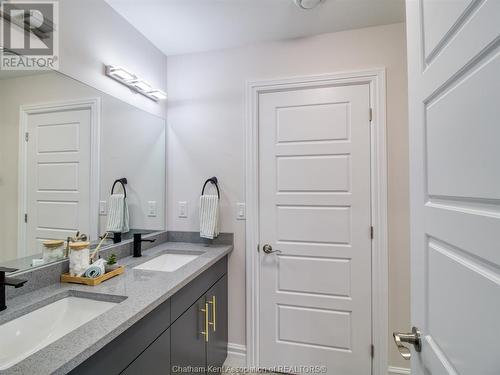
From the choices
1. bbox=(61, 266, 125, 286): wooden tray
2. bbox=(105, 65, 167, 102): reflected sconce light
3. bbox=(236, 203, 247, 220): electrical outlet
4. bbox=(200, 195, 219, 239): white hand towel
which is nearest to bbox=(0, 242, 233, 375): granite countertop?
bbox=(61, 266, 125, 286): wooden tray

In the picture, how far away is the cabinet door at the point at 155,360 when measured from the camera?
995 millimetres

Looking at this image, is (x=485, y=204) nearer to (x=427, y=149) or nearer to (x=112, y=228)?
(x=427, y=149)

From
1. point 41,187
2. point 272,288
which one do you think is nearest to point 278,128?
point 272,288

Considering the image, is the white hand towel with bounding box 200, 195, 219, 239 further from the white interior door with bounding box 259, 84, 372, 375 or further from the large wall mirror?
the large wall mirror

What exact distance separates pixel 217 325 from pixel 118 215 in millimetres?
1049

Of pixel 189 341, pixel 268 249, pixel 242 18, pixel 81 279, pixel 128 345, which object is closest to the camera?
pixel 128 345

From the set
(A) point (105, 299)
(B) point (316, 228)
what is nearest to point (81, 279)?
(A) point (105, 299)

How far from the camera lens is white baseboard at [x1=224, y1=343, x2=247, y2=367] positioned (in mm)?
2029

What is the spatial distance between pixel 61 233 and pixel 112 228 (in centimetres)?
37

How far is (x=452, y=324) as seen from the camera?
1.99 feet

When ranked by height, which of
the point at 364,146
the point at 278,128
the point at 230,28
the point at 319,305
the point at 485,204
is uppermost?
the point at 230,28

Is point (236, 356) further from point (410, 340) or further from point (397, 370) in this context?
point (410, 340)

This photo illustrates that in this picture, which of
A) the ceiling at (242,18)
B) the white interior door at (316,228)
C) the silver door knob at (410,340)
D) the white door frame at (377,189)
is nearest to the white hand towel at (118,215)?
the white interior door at (316,228)

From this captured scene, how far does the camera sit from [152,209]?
2.12 metres
